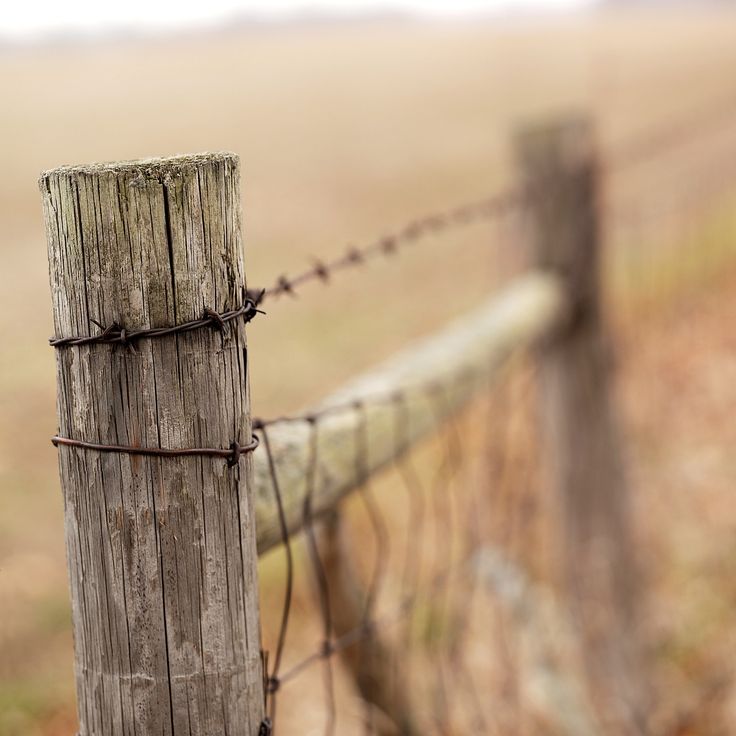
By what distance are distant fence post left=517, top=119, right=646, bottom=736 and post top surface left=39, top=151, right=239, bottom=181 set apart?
7.01ft

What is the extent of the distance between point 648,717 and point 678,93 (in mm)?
27143

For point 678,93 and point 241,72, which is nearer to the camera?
point 678,93

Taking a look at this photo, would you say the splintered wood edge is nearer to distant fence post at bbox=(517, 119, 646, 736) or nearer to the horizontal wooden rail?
the horizontal wooden rail

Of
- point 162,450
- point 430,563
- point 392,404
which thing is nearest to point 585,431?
point 392,404

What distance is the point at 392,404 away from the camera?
5.98 feet

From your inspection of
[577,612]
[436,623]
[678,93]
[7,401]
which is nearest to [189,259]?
[577,612]

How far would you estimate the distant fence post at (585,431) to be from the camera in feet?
9.62

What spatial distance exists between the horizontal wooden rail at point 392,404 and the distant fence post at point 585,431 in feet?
0.69

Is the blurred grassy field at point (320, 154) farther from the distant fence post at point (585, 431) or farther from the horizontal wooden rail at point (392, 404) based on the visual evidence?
the horizontal wooden rail at point (392, 404)

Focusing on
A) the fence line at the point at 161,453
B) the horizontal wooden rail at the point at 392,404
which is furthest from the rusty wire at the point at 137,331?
the horizontal wooden rail at the point at 392,404

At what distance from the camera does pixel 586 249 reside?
3.02m

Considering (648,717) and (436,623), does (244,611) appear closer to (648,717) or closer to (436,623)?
(648,717)

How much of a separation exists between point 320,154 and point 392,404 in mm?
24100

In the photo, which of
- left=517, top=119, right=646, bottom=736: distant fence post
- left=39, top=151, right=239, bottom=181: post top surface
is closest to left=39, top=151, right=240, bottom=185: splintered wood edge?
left=39, top=151, right=239, bottom=181: post top surface
